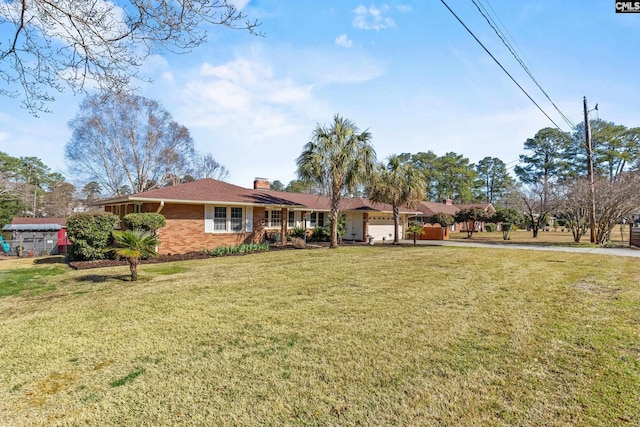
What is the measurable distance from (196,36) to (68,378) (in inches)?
185

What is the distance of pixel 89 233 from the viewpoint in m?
11.7

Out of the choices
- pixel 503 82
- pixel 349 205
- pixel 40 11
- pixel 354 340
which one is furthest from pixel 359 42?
pixel 349 205

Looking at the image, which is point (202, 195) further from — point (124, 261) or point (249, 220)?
point (124, 261)

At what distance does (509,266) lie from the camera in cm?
1141

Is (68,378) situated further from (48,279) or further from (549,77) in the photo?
(549,77)

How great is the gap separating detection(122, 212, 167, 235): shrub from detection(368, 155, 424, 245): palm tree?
12.5 meters

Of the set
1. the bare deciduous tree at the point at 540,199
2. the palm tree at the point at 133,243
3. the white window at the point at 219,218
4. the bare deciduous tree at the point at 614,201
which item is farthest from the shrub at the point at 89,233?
the bare deciduous tree at the point at 540,199

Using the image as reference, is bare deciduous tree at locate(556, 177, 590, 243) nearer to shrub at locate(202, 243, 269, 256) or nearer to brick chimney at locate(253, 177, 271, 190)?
A: shrub at locate(202, 243, 269, 256)

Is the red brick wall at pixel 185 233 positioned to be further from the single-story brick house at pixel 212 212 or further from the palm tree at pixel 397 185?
the palm tree at pixel 397 185

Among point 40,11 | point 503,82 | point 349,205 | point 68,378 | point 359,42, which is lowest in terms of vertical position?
point 68,378

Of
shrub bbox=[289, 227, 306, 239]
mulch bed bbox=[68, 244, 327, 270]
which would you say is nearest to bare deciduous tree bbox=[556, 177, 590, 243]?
shrub bbox=[289, 227, 306, 239]

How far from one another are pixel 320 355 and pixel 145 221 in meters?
11.1

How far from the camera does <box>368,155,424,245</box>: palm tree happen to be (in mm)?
20375

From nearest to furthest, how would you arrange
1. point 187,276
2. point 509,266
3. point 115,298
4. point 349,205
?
1. point 115,298
2. point 187,276
3. point 509,266
4. point 349,205
